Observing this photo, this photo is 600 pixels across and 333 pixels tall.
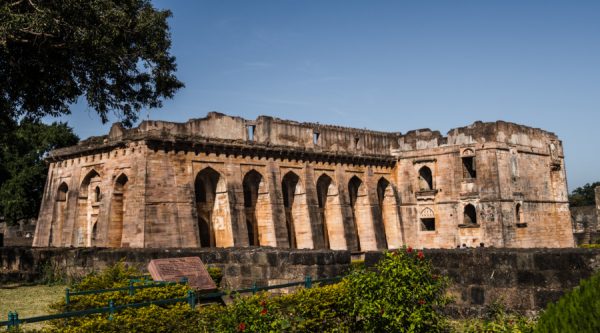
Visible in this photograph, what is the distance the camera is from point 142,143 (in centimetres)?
2244

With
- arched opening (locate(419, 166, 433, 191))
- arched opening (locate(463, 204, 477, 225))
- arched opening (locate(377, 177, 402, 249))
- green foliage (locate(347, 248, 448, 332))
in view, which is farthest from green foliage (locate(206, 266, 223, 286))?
arched opening (locate(419, 166, 433, 191))

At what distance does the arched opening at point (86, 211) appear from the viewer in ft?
86.3

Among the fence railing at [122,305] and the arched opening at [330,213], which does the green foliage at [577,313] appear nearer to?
the fence railing at [122,305]

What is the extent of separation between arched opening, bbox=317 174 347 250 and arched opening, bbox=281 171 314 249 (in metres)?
Result: 1.75

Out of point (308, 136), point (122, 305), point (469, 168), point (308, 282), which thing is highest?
point (308, 136)

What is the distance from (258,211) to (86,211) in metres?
8.17

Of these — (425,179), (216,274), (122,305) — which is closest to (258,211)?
(425,179)

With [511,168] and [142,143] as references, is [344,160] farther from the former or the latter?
[142,143]

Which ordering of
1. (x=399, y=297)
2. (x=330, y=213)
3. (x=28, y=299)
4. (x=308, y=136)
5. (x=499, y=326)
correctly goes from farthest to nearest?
(x=330, y=213), (x=308, y=136), (x=28, y=299), (x=399, y=297), (x=499, y=326)

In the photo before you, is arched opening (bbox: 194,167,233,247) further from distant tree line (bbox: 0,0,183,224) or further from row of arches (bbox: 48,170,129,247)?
distant tree line (bbox: 0,0,183,224)

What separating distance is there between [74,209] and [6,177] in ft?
50.7

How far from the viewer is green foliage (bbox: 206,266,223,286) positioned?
1066 cm

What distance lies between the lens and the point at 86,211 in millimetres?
26781

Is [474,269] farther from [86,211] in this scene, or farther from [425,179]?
[425,179]
